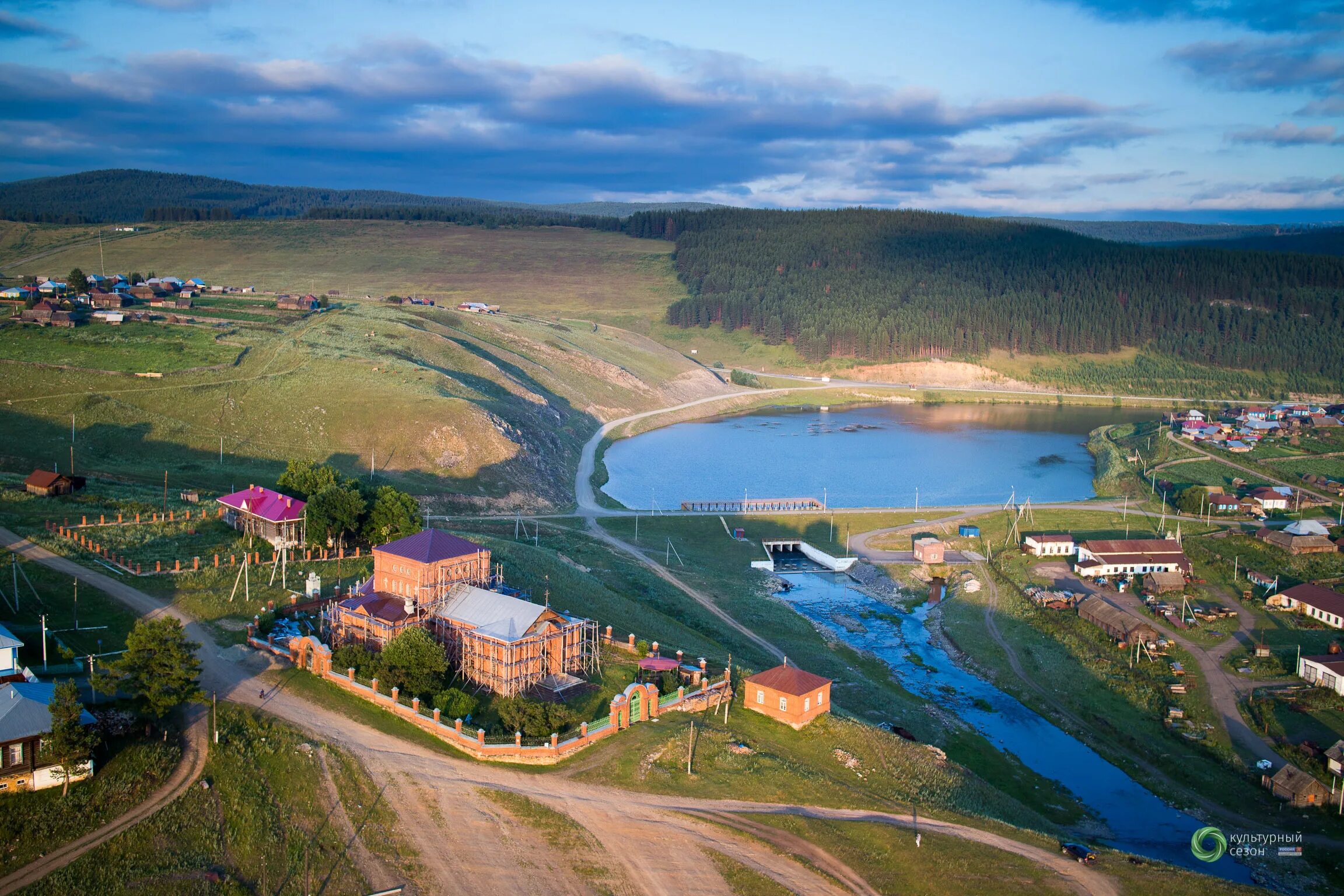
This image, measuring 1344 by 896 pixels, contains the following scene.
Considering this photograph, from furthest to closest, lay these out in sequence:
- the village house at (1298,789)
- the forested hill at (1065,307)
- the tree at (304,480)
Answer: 1. the forested hill at (1065,307)
2. the tree at (304,480)
3. the village house at (1298,789)

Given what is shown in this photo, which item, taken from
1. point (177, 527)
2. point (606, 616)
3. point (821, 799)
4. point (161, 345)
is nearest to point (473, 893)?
point (821, 799)

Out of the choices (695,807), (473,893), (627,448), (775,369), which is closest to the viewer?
(473,893)

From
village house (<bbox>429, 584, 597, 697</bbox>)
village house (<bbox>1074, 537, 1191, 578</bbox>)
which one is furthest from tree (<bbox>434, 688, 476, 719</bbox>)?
village house (<bbox>1074, 537, 1191, 578</bbox>)

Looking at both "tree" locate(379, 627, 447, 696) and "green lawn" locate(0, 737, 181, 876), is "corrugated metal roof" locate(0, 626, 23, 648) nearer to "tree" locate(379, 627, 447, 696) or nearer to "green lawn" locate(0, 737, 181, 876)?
"green lawn" locate(0, 737, 181, 876)

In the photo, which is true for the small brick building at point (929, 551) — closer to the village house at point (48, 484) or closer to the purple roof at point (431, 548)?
the purple roof at point (431, 548)

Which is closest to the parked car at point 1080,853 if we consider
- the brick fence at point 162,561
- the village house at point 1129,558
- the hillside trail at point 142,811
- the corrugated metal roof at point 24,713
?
the hillside trail at point 142,811

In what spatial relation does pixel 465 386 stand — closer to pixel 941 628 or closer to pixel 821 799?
pixel 941 628

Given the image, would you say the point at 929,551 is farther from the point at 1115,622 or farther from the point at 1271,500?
the point at 1271,500
